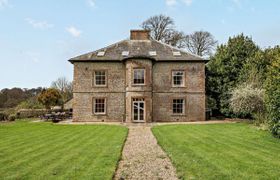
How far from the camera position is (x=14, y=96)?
156ft

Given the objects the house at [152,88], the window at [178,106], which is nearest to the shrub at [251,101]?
the house at [152,88]

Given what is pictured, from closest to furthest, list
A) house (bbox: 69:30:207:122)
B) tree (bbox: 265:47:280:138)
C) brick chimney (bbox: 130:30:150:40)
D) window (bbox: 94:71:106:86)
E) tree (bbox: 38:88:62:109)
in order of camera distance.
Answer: tree (bbox: 265:47:280:138) → house (bbox: 69:30:207:122) → window (bbox: 94:71:106:86) → brick chimney (bbox: 130:30:150:40) → tree (bbox: 38:88:62:109)

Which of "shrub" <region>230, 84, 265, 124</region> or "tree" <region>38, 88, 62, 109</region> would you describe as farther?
"tree" <region>38, 88, 62, 109</region>

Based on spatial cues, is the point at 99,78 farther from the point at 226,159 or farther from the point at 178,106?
the point at 226,159

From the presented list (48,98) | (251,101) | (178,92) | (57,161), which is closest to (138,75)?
(178,92)

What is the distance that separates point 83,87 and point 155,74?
6610 millimetres

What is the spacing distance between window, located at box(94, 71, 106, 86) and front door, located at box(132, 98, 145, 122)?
11.7ft

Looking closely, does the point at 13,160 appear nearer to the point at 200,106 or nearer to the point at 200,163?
the point at 200,163

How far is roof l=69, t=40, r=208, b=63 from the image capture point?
26.1m

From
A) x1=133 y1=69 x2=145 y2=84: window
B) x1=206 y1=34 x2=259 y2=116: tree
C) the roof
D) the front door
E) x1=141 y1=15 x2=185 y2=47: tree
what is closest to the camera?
the front door

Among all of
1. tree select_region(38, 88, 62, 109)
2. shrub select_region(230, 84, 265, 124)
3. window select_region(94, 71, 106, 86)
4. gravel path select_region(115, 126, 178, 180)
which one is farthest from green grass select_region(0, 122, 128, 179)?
tree select_region(38, 88, 62, 109)

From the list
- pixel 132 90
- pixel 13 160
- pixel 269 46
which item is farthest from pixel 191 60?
pixel 13 160

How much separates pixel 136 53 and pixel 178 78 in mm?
4479

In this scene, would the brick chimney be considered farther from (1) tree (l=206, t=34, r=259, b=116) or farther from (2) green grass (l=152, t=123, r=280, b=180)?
(2) green grass (l=152, t=123, r=280, b=180)
